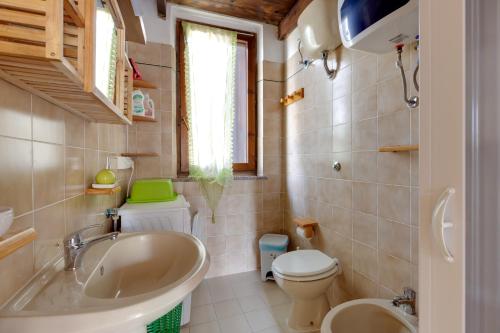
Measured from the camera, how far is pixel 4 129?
0.55 metres

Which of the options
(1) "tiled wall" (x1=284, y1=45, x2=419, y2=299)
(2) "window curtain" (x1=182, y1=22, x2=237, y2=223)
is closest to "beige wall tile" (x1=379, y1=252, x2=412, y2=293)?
(1) "tiled wall" (x1=284, y1=45, x2=419, y2=299)

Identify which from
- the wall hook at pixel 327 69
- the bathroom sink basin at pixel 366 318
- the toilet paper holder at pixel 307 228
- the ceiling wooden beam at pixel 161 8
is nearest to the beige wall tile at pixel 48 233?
the bathroom sink basin at pixel 366 318

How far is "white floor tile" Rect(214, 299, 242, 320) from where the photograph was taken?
1.72m

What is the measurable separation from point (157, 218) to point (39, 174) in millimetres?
877

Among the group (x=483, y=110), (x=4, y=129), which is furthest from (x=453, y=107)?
(x=4, y=129)

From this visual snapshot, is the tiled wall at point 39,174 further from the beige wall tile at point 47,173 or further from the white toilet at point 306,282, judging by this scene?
the white toilet at point 306,282

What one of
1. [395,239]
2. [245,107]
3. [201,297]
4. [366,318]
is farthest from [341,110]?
[201,297]

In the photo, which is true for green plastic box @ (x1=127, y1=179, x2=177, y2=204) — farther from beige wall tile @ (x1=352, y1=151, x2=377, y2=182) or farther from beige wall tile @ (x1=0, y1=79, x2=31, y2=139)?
beige wall tile @ (x1=352, y1=151, x2=377, y2=182)

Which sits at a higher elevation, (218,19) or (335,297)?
(218,19)

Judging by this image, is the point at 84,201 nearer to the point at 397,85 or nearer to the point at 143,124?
the point at 143,124

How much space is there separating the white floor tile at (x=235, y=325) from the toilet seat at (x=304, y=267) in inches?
18.7

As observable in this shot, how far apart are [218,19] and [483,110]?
7.93 ft

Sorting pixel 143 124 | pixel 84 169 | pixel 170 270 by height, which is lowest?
pixel 170 270

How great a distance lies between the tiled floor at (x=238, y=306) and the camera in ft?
5.26
